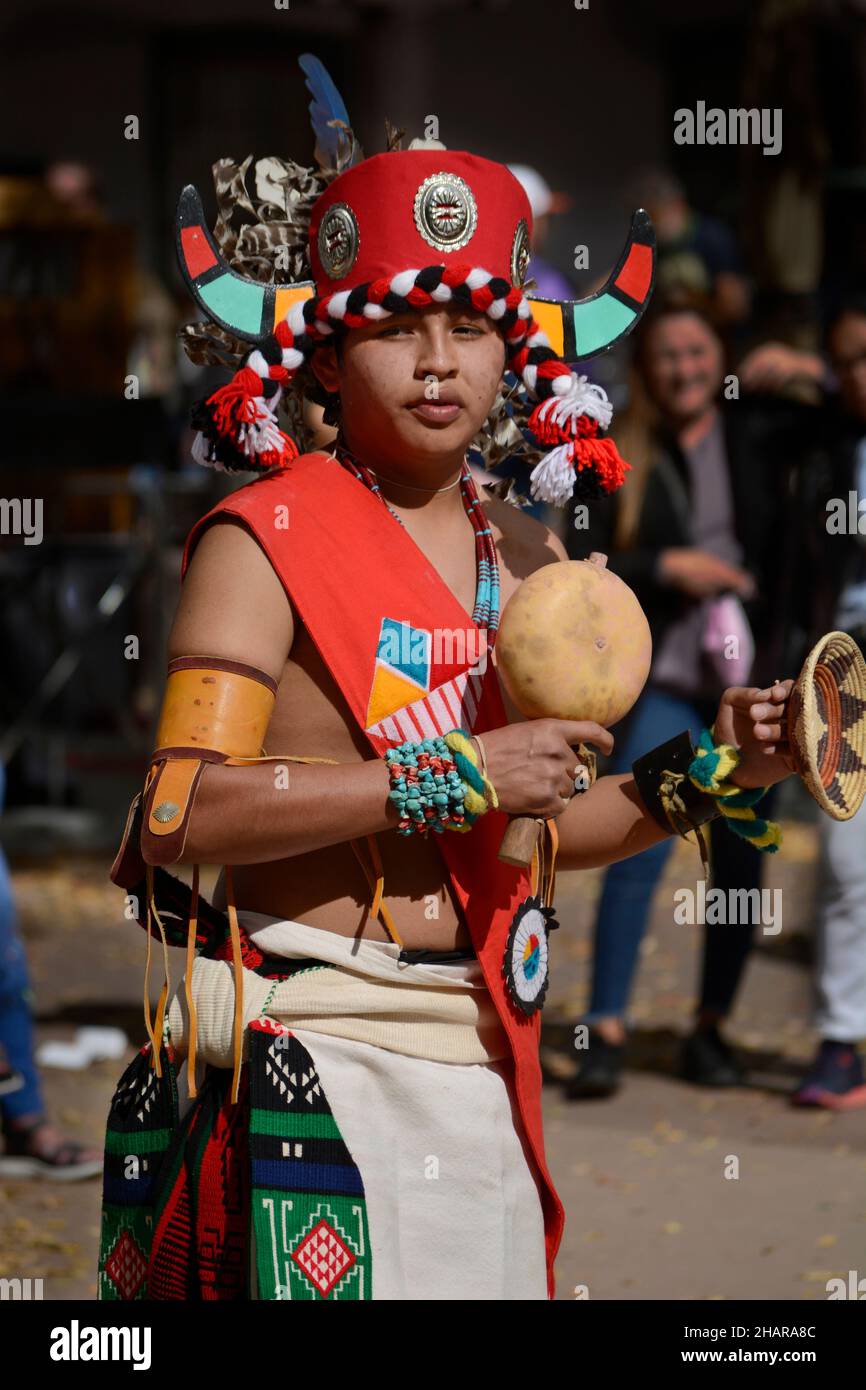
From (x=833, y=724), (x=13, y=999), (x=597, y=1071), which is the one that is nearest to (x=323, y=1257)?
(x=833, y=724)

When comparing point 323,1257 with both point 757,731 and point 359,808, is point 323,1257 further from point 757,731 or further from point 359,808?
point 757,731

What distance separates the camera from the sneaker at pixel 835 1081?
5348 mm

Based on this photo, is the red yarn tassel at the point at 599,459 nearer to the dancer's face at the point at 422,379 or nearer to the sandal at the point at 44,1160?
the dancer's face at the point at 422,379

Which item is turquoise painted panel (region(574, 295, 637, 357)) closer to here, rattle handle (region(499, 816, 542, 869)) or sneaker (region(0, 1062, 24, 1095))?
rattle handle (region(499, 816, 542, 869))

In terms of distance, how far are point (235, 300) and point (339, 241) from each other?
0.17 meters

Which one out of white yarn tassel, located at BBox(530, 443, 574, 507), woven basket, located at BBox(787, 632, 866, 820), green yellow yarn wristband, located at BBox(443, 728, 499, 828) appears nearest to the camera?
green yellow yarn wristband, located at BBox(443, 728, 499, 828)

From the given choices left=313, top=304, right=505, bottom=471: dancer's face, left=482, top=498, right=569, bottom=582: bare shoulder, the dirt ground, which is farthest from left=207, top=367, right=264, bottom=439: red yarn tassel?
the dirt ground

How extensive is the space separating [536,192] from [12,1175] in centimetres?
469

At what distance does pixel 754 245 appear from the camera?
449 inches

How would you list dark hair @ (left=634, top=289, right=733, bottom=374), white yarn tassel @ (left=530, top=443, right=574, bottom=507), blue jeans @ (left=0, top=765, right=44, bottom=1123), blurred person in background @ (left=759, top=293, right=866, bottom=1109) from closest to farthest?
white yarn tassel @ (left=530, top=443, right=574, bottom=507) → blue jeans @ (left=0, top=765, right=44, bottom=1123) → blurred person in background @ (left=759, top=293, right=866, bottom=1109) → dark hair @ (left=634, top=289, right=733, bottom=374)

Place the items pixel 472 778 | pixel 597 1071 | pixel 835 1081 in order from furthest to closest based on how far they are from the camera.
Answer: pixel 597 1071
pixel 835 1081
pixel 472 778

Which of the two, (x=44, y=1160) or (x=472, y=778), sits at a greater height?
(x=472, y=778)

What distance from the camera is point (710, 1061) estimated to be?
5.59m

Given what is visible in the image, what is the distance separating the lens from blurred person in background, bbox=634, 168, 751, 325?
35.1 feet
